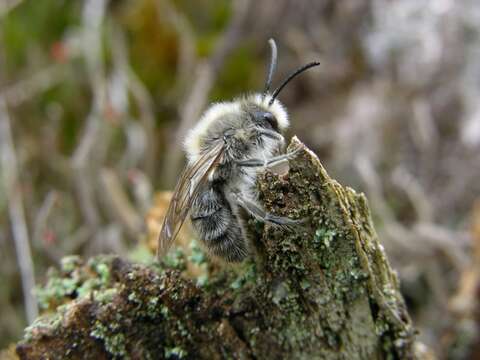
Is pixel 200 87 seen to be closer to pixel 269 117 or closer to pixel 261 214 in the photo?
pixel 269 117

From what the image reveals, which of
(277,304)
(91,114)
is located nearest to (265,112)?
(277,304)

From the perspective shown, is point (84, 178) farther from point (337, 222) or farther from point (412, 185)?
point (337, 222)

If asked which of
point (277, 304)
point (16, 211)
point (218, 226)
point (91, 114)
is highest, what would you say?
point (91, 114)

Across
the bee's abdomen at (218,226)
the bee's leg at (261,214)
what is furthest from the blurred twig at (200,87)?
the bee's leg at (261,214)

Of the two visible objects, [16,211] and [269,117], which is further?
[16,211]

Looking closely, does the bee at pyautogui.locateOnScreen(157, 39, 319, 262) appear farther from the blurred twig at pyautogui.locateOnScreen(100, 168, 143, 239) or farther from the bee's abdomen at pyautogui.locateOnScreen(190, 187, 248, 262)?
the blurred twig at pyautogui.locateOnScreen(100, 168, 143, 239)

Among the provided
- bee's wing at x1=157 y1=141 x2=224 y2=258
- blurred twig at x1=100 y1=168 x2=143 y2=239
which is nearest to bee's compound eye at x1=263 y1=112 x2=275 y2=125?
bee's wing at x1=157 y1=141 x2=224 y2=258

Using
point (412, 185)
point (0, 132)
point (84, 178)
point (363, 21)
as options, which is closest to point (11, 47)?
point (0, 132)
